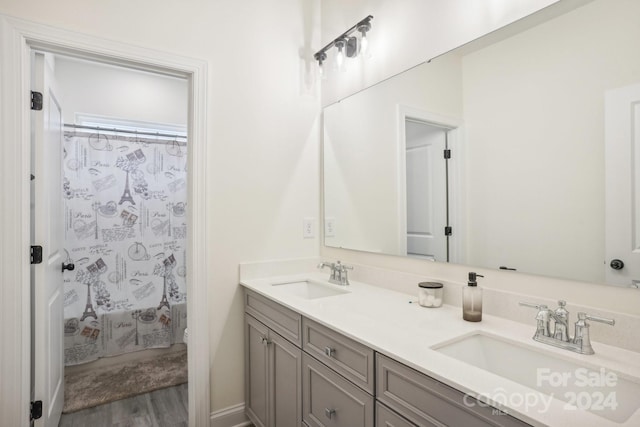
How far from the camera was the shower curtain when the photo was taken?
265cm

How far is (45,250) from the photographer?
1.65m

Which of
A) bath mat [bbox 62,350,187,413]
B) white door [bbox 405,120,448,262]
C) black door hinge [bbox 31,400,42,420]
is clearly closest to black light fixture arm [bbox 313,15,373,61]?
white door [bbox 405,120,448,262]

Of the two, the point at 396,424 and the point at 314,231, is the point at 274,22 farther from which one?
the point at 396,424

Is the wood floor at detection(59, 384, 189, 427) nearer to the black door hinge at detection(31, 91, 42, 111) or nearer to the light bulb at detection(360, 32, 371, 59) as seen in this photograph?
the black door hinge at detection(31, 91, 42, 111)

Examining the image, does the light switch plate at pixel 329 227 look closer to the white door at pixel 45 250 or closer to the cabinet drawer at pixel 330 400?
the cabinet drawer at pixel 330 400

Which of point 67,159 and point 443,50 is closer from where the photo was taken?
point 443,50

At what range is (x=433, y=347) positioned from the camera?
1012 millimetres

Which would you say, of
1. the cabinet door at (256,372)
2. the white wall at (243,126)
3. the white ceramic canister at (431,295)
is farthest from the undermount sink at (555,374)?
the white wall at (243,126)

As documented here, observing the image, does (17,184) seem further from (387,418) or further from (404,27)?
(404,27)

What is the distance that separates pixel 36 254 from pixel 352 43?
1.94m

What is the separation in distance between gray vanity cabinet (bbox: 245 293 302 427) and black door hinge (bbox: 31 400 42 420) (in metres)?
0.96

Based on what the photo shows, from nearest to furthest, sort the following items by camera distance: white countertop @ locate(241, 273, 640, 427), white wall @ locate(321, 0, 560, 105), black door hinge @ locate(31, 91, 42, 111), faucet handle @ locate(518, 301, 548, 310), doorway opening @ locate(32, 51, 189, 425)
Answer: white countertop @ locate(241, 273, 640, 427)
faucet handle @ locate(518, 301, 548, 310)
white wall @ locate(321, 0, 560, 105)
black door hinge @ locate(31, 91, 42, 111)
doorway opening @ locate(32, 51, 189, 425)

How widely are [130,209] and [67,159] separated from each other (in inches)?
22.6

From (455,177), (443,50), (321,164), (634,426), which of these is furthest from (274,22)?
(634,426)
